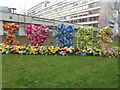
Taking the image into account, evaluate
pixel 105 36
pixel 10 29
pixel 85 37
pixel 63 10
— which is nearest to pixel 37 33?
pixel 10 29

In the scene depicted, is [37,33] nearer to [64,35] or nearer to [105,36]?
[64,35]

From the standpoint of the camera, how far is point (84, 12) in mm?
52688

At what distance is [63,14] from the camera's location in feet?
216

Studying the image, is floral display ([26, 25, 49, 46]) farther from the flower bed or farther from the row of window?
the row of window

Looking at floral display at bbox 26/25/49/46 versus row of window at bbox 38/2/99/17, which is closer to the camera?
floral display at bbox 26/25/49/46

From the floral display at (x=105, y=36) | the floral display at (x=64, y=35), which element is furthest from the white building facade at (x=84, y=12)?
the floral display at (x=64, y=35)

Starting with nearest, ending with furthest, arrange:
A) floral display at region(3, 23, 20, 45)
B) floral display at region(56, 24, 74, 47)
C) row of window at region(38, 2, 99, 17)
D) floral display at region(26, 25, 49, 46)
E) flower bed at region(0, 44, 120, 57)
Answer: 1. flower bed at region(0, 44, 120, 57)
2. floral display at region(56, 24, 74, 47)
3. floral display at region(26, 25, 49, 46)
4. floral display at region(3, 23, 20, 45)
5. row of window at region(38, 2, 99, 17)

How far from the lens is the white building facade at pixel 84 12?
148 ft

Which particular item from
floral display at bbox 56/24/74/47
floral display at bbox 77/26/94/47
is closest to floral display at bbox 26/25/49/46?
floral display at bbox 56/24/74/47

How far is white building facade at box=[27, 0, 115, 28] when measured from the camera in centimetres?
4525

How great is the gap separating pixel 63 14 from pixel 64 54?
60.1m

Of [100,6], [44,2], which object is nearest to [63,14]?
[100,6]

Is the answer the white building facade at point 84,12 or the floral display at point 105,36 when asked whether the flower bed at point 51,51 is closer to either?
the floral display at point 105,36

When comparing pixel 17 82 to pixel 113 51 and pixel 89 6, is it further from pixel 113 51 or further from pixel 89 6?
pixel 89 6
